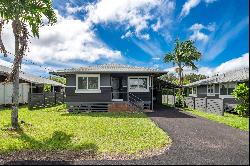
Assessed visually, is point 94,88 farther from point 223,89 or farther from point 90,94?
point 223,89

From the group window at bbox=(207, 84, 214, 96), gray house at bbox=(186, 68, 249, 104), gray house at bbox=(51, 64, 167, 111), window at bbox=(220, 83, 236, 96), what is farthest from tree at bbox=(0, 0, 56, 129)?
window at bbox=(207, 84, 214, 96)

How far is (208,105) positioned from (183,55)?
20185mm

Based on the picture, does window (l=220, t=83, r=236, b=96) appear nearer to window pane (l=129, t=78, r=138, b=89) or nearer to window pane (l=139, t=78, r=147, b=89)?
window pane (l=139, t=78, r=147, b=89)

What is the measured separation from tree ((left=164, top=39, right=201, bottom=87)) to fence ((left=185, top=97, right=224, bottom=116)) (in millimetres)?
12905

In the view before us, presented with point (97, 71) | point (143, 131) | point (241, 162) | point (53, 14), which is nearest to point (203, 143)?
point (143, 131)

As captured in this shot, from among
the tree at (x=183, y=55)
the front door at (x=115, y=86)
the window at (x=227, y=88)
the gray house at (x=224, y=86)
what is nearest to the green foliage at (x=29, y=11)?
the front door at (x=115, y=86)

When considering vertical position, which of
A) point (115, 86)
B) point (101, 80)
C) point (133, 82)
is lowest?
point (115, 86)

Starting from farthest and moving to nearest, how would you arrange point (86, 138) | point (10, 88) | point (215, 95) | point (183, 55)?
point (183, 55)
point (215, 95)
point (10, 88)
point (86, 138)

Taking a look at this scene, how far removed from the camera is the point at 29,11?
14773mm

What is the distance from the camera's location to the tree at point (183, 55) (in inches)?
1756

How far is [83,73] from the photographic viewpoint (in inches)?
969

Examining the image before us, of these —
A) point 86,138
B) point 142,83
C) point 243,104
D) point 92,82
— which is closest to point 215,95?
point 142,83

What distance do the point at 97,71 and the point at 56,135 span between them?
11492mm

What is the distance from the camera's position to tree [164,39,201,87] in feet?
146
